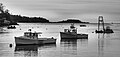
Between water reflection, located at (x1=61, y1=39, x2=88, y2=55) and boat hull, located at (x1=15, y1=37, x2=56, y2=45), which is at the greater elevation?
boat hull, located at (x1=15, y1=37, x2=56, y2=45)

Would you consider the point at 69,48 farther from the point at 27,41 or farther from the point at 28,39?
the point at 27,41

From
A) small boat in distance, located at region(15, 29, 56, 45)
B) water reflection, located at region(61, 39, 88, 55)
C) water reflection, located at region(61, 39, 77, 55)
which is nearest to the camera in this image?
water reflection, located at region(61, 39, 77, 55)

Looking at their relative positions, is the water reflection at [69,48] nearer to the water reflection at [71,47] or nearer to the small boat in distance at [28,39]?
the water reflection at [71,47]

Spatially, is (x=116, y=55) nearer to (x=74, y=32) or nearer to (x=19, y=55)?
(x=19, y=55)

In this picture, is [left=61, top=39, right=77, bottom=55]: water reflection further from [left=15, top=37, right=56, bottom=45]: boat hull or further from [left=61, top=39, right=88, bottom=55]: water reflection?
Result: [left=15, top=37, right=56, bottom=45]: boat hull

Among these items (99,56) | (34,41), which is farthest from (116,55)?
(34,41)

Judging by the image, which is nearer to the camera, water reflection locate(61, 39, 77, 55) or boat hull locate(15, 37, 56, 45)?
water reflection locate(61, 39, 77, 55)

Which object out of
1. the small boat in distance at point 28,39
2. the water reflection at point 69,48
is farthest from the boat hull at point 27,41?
the water reflection at point 69,48

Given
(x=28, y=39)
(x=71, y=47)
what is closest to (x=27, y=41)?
(x=28, y=39)

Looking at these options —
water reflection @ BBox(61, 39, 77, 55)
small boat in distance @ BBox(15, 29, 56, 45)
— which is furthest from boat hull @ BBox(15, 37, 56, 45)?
water reflection @ BBox(61, 39, 77, 55)

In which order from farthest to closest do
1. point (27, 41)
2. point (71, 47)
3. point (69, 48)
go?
1. point (27, 41)
2. point (71, 47)
3. point (69, 48)

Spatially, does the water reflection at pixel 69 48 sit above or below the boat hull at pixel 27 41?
below

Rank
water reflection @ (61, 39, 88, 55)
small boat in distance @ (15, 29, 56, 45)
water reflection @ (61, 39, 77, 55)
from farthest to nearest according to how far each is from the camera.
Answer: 1. small boat in distance @ (15, 29, 56, 45)
2. water reflection @ (61, 39, 88, 55)
3. water reflection @ (61, 39, 77, 55)

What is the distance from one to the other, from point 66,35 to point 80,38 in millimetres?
5030
